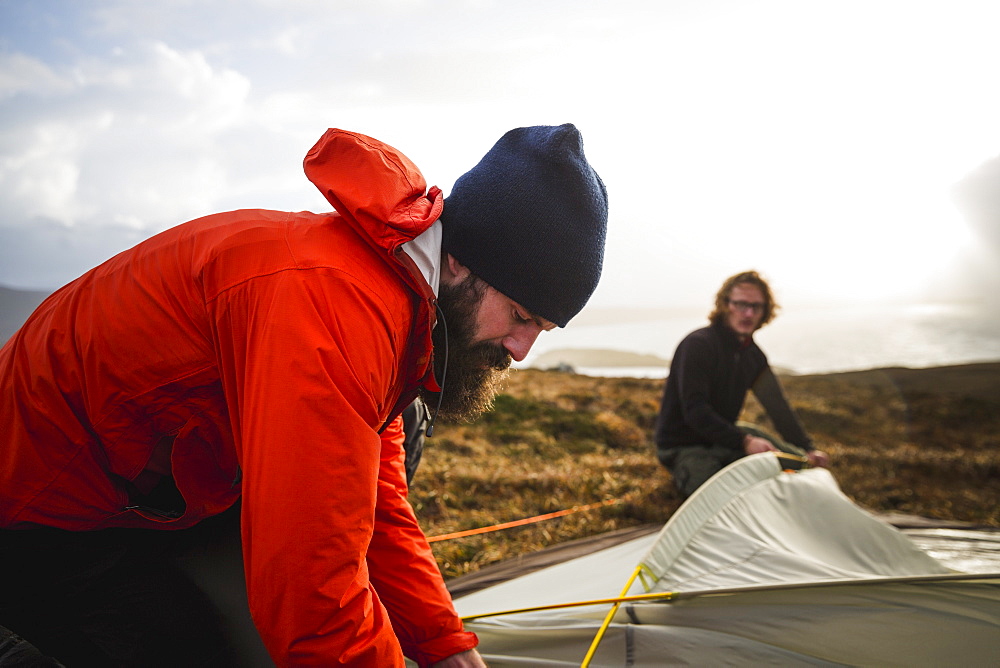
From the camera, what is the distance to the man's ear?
5.18ft

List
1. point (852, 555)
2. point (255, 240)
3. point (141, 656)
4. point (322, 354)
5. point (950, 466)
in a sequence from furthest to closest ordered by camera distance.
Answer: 1. point (950, 466)
2. point (852, 555)
3. point (141, 656)
4. point (255, 240)
5. point (322, 354)

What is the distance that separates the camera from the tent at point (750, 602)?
75.7 inches

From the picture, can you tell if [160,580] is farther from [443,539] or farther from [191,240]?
[443,539]

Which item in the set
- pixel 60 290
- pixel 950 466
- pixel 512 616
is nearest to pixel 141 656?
pixel 60 290

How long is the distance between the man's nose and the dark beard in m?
0.02

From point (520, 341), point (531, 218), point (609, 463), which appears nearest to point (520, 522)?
point (609, 463)

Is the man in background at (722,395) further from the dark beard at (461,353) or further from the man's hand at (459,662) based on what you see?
the dark beard at (461,353)

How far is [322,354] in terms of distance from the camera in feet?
3.68

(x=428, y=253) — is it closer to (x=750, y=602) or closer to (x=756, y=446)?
(x=750, y=602)

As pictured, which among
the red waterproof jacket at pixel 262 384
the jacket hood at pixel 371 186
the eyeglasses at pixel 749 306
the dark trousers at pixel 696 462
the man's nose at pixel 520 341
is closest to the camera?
the red waterproof jacket at pixel 262 384

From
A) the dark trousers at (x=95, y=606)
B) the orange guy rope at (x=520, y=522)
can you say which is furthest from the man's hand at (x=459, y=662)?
the orange guy rope at (x=520, y=522)

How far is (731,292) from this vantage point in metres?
4.36

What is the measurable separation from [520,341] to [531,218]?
34cm

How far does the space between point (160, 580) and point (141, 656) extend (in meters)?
0.19
